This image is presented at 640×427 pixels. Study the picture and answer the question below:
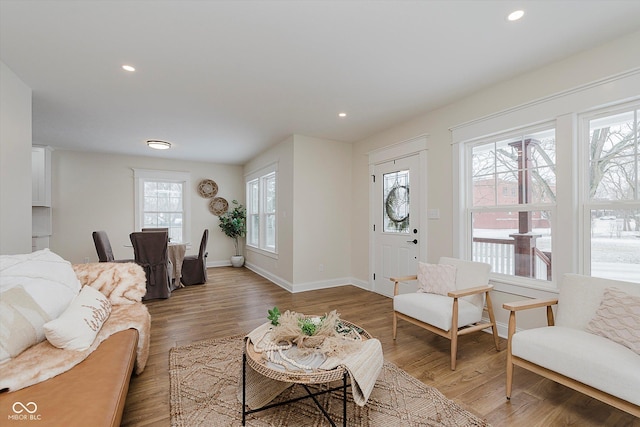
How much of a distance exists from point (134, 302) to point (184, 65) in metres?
2.14

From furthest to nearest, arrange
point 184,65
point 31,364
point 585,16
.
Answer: point 184,65 → point 585,16 → point 31,364

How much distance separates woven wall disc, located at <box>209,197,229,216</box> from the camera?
7051mm

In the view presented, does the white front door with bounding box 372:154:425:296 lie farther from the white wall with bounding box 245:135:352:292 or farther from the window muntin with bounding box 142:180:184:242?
the window muntin with bounding box 142:180:184:242

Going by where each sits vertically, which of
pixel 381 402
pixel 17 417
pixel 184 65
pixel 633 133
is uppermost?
pixel 184 65

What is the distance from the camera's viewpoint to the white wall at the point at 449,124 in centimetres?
230

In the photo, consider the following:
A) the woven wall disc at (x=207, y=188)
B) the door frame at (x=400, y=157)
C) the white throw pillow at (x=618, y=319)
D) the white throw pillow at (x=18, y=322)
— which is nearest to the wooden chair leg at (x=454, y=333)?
the white throw pillow at (x=618, y=319)

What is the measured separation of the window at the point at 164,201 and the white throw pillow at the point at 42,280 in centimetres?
474

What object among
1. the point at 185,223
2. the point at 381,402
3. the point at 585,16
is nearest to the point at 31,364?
the point at 381,402

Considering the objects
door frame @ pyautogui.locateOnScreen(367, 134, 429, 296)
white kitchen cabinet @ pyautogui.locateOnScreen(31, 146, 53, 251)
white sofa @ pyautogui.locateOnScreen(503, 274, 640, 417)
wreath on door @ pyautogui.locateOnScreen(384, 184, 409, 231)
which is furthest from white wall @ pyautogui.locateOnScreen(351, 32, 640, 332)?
white kitchen cabinet @ pyautogui.locateOnScreen(31, 146, 53, 251)

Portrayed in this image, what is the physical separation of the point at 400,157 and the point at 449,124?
33.4 inches

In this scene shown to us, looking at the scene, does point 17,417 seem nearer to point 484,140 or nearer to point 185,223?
point 484,140

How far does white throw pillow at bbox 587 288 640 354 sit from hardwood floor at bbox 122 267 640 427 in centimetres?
48

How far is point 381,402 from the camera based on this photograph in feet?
6.09

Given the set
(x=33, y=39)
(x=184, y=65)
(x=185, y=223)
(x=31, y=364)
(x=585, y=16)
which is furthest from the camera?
(x=185, y=223)
